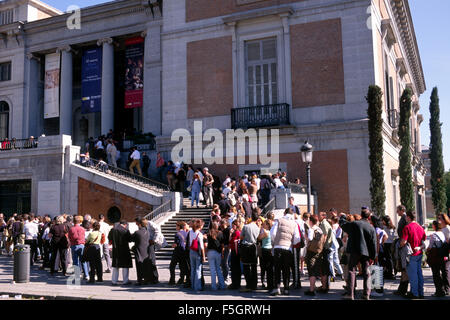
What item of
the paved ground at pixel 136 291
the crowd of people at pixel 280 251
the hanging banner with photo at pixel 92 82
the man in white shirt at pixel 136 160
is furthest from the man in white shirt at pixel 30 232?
the hanging banner with photo at pixel 92 82

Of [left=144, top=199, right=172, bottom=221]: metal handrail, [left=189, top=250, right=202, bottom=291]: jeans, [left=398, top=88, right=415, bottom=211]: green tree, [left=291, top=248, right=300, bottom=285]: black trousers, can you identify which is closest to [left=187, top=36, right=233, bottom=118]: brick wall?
[left=144, top=199, right=172, bottom=221]: metal handrail

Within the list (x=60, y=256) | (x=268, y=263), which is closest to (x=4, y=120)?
(x=60, y=256)

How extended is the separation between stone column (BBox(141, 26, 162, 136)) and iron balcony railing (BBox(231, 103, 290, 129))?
659cm

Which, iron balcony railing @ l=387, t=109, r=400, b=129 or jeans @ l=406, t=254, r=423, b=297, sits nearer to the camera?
jeans @ l=406, t=254, r=423, b=297

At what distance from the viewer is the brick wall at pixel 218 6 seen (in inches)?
958

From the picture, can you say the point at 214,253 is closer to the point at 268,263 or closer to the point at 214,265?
the point at 214,265

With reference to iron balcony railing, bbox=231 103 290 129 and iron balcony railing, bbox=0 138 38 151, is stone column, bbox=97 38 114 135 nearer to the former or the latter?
iron balcony railing, bbox=0 138 38 151

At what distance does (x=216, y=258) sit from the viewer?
36.8 feet

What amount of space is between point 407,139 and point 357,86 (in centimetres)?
337

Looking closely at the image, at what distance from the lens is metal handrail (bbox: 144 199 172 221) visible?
1941cm

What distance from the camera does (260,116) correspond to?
23.8 meters

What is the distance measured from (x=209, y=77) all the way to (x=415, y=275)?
17497mm

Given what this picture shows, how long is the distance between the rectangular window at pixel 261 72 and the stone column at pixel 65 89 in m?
13.7
